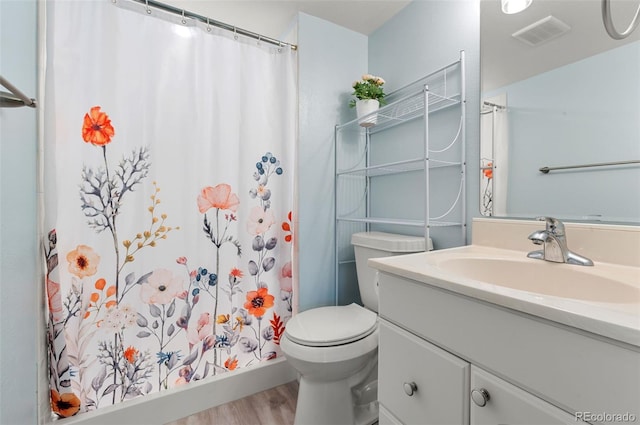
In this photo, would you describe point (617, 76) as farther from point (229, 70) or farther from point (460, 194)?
point (229, 70)

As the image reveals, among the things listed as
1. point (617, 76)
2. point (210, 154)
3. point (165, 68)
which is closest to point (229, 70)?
point (165, 68)

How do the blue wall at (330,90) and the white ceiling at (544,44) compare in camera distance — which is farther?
the blue wall at (330,90)

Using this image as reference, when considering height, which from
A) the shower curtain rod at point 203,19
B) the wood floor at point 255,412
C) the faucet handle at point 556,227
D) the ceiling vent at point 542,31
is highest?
the shower curtain rod at point 203,19

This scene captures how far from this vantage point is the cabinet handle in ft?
1.79

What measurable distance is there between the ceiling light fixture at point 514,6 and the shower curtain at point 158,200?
1.03 meters

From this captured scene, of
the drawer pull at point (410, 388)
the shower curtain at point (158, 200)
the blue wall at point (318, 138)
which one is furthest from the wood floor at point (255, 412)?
the drawer pull at point (410, 388)

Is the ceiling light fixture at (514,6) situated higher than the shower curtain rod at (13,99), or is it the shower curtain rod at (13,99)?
the ceiling light fixture at (514,6)

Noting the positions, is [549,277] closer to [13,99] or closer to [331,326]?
[331,326]

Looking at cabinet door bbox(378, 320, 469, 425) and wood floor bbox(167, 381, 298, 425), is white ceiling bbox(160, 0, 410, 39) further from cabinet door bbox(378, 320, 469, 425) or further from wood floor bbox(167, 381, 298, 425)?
wood floor bbox(167, 381, 298, 425)

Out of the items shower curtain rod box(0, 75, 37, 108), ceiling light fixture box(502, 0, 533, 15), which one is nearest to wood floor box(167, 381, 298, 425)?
shower curtain rod box(0, 75, 37, 108)

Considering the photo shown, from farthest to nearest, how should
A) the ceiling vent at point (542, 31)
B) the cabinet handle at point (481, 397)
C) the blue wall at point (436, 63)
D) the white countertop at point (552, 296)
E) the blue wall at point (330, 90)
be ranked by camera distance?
1. the blue wall at point (330, 90)
2. the blue wall at point (436, 63)
3. the ceiling vent at point (542, 31)
4. the cabinet handle at point (481, 397)
5. the white countertop at point (552, 296)

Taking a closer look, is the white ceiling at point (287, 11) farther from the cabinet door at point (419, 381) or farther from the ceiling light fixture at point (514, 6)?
the cabinet door at point (419, 381)

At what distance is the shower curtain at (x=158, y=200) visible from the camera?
1.11 metres

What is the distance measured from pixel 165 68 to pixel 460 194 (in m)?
1.50
